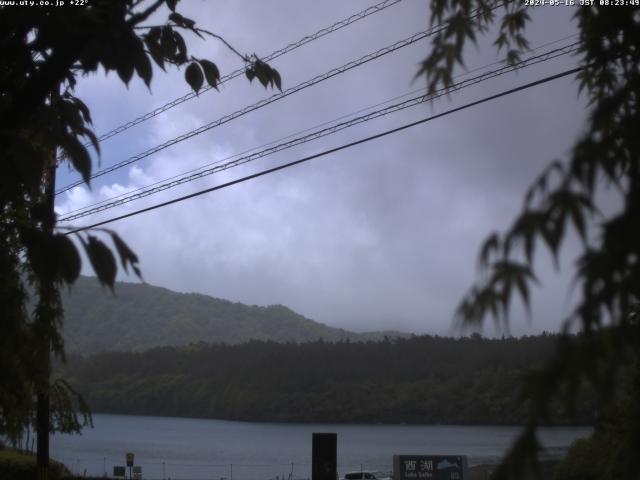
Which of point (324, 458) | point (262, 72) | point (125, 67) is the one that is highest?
point (262, 72)

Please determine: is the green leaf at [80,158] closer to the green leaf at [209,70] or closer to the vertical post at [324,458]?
the green leaf at [209,70]

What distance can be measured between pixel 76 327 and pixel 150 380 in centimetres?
4115

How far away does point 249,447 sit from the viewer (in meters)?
77.9

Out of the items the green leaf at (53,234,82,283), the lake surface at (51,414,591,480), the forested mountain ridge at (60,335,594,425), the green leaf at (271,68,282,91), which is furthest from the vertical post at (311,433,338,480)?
the forested mountain ridge at (60,335,594,425)

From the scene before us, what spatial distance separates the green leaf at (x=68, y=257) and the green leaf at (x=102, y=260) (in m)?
0.06

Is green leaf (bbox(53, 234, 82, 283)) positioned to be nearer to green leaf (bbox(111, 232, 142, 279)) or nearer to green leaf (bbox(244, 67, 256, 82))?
green leaf (bbox(111, 232, 142, 279))

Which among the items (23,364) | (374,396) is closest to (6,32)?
(23,364)

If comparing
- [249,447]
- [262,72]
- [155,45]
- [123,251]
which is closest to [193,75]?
[155,45]

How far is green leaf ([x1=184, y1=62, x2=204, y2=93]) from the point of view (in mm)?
3582

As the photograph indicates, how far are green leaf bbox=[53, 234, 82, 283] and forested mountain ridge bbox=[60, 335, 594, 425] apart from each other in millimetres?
59098

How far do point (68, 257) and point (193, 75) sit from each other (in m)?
1.41

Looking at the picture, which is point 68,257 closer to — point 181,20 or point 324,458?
point 181,20

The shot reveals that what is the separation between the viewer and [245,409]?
10044 cm

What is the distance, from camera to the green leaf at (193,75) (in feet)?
11.8
